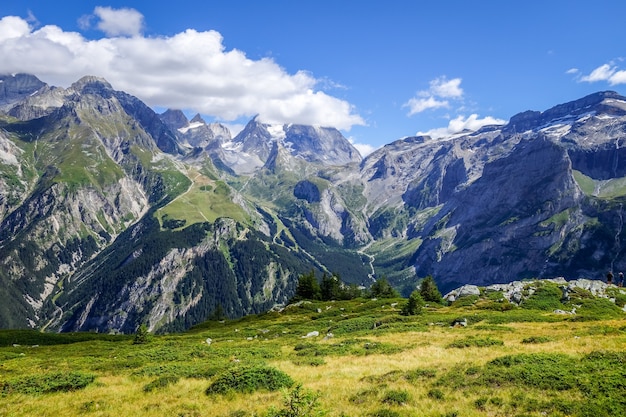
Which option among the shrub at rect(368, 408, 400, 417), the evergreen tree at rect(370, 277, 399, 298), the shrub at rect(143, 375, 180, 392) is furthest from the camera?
the evergreen tree at rect(370, 277, 399, 298)

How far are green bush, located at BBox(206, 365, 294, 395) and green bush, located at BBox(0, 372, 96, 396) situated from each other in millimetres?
9660

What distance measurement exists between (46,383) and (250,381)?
541 inches

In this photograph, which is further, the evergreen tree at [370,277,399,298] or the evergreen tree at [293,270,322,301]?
the evergreen tree at [293,270,322,301]

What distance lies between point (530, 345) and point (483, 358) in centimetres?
643

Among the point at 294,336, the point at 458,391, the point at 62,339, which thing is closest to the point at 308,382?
the point at 458,391

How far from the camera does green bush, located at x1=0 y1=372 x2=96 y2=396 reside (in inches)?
928

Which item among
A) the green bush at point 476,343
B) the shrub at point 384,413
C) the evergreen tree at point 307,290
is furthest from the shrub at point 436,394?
the evergreen tree at point 307,290

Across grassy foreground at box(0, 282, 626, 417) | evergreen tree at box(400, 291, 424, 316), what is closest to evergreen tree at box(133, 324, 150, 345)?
grassy foreground at box(0, 282, 626, 417)

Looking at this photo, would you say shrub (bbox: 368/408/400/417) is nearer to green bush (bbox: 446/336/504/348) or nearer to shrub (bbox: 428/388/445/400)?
shrub (bbox: 428/388/445/400)

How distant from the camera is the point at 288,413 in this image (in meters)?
14.4

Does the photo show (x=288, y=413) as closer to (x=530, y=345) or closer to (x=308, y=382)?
(x=308, y=382)

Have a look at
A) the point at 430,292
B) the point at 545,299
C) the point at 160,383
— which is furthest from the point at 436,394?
the point at 430,292

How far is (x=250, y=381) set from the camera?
22047mm

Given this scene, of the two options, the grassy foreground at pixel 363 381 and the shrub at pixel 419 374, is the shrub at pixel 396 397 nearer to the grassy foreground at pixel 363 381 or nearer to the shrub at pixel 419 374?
the grassy foreground at pixel 363 381
